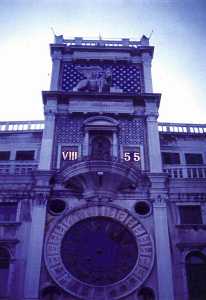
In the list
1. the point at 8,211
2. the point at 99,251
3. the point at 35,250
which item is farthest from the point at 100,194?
the point at 8,211

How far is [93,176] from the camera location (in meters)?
19.9

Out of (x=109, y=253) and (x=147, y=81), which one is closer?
(x=109, y=253)

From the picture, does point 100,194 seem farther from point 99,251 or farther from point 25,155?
point 25,155

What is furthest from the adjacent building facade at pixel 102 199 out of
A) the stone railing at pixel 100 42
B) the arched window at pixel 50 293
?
the stone railing at pixel 100 42

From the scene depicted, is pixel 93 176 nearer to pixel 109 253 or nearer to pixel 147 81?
pixel 109 253

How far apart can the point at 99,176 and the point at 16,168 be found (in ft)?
16.4

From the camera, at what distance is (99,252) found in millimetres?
18453

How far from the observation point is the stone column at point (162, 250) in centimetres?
1730

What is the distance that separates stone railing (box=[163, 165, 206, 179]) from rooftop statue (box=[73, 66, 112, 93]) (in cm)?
720

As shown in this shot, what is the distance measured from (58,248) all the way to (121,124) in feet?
28.7

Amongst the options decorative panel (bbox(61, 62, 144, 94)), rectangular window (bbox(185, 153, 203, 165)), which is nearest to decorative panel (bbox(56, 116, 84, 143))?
decorative panel (bbox(61, 62, 144, 94))

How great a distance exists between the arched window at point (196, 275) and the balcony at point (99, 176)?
4827mm

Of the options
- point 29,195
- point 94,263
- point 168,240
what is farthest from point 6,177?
point 168,240

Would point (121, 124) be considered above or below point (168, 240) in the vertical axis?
above
